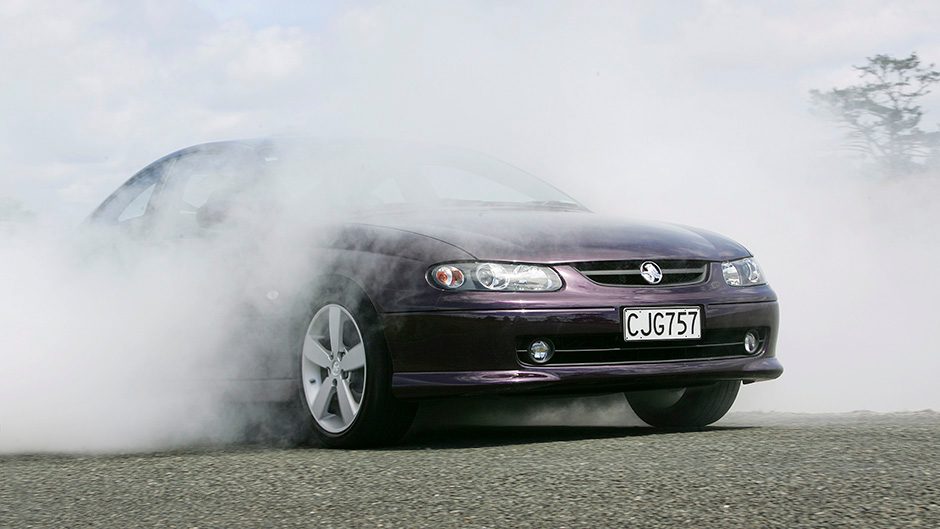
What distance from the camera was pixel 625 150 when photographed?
10.7 meters

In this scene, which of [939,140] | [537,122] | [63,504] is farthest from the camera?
[939,140]

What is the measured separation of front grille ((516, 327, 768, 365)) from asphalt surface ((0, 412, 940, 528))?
11.6 inches

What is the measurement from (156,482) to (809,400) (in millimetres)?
5070

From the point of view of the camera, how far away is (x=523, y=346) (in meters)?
5.07

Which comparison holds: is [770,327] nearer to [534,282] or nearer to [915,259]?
[534,282]

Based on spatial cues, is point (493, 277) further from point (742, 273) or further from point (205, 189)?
point (205, 189)

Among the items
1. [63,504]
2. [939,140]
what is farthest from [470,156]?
[939,140]

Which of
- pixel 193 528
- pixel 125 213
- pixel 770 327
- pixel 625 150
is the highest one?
pixel 625 150

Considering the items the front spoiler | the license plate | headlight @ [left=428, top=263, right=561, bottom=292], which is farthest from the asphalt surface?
headlight @ [left=428, top=263, right=561, bottom=292]

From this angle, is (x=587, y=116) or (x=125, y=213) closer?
(x=125, y=213)

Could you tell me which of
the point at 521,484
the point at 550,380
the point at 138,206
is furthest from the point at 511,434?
the point at 138,206

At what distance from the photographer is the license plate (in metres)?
5.17

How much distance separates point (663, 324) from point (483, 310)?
0.71 meters

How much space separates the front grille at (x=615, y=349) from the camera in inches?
201
